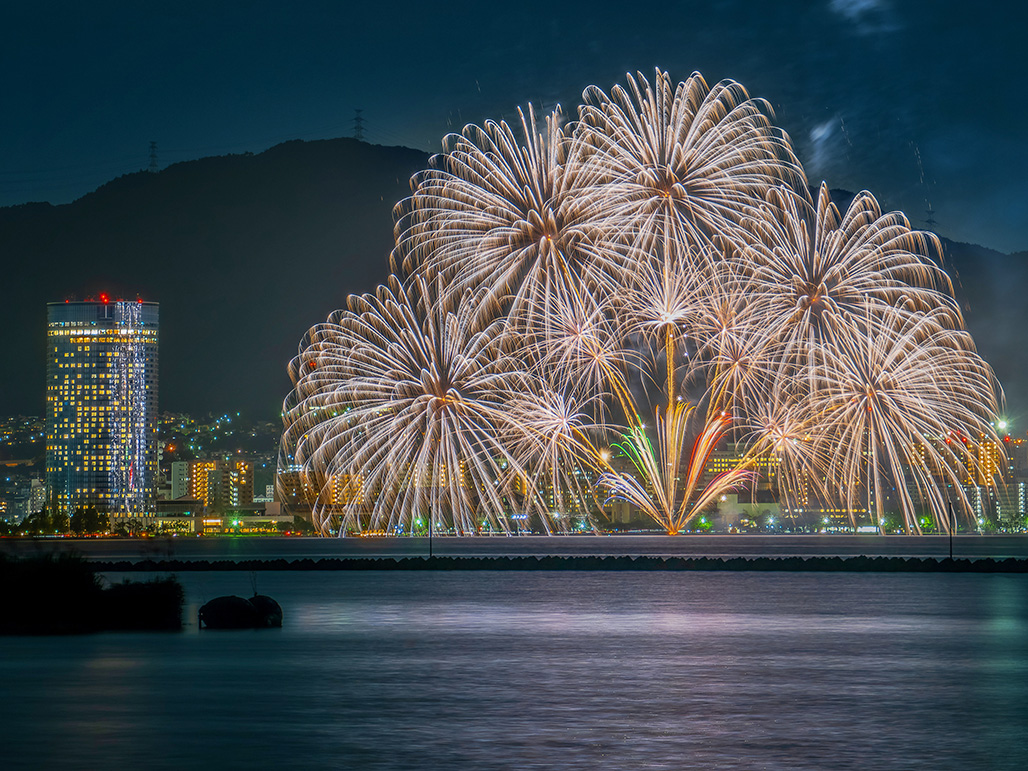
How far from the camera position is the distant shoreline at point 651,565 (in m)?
93.6

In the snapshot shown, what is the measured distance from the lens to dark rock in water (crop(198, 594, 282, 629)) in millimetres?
45156

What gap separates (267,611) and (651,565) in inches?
2189

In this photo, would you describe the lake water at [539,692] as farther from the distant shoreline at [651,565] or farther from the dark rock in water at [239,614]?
the distant shoreline at [651,565]

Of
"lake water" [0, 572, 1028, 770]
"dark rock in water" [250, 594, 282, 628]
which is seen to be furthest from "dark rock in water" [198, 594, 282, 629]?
"lake water" [0, 572, 1028, 770]

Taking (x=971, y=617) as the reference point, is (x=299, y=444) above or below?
above

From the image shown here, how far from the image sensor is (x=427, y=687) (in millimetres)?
28547

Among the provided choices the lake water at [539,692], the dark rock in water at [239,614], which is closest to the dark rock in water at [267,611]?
the dark rock in water at [239,614]

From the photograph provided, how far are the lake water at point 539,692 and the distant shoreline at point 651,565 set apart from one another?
40.4 meters

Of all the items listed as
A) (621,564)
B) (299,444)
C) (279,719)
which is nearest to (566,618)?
(279,719)

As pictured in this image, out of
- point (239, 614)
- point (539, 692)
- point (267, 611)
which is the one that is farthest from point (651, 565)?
point (539, 692)

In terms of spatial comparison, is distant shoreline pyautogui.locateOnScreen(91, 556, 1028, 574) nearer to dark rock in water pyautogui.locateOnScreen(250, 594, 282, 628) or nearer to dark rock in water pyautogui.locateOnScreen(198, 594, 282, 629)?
dark rock in water pyautogui.locateOnScreen(250, 594, 282, 628)

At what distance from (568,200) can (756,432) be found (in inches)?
1143

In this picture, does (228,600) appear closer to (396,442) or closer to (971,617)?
(971,617)

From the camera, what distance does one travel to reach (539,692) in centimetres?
2727
